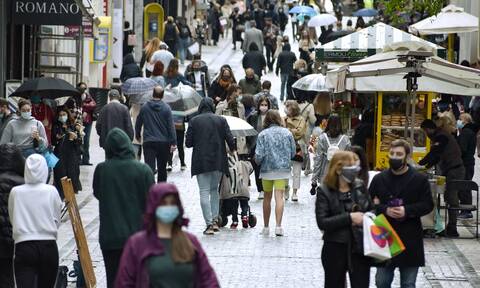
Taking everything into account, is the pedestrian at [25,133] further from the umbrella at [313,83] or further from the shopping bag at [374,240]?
the umbrella at [313,83]

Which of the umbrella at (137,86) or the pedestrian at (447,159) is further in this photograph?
the umbrella at (137,86)

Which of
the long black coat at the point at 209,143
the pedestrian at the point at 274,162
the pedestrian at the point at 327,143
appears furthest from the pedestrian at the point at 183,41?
the long black coat at the point at 209,143

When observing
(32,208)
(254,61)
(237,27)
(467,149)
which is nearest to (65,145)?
(467,149)

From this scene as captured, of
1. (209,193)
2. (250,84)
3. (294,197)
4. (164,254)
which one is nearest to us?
(164,254)

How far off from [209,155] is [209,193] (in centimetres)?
52

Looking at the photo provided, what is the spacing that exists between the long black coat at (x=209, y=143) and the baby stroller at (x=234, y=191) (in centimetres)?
42

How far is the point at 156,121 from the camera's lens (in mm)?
21156

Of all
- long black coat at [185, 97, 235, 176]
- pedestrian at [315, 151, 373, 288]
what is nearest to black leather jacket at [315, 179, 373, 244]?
pedestrian at [315, 151, 373, 288]

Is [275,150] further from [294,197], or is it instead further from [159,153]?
[294,197]

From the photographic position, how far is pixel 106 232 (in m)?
12.0

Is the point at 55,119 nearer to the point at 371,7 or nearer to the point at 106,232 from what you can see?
the point at 106,232

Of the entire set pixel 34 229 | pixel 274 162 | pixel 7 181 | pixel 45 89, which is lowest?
pixel 34 229

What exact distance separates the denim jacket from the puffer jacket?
648 cm

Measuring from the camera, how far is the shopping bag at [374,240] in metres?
11.4
